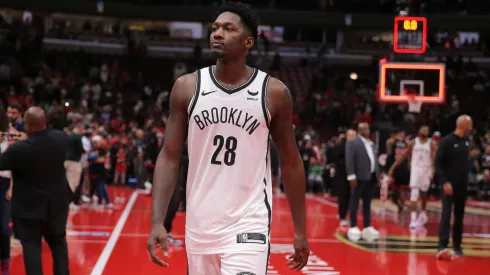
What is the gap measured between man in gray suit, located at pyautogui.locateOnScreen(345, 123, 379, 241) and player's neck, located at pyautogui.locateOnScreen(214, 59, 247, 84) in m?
8.88

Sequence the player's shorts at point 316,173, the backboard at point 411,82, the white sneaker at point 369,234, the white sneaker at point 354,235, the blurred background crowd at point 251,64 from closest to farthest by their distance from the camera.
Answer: the white sneaker at point 354,235
the white sneaker at point 369,234
the backboard at point 411,82
the player's shorts at point 316,173
the blurred background crowd at point 251,64

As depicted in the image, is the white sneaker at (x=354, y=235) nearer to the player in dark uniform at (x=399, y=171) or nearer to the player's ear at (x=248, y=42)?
the player in dark uniform at (x=399, y=171)

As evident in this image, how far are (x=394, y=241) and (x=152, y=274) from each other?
5.03m

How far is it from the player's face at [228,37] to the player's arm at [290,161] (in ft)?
0.90

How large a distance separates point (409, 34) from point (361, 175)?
6.57m

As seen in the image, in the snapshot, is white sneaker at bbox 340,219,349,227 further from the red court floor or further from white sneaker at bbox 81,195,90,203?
white sneaker at bbox 81,195,90,203

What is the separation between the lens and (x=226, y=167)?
398 centimetres

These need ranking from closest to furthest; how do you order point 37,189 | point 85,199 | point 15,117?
1. point 37,189
2. point 15,117
3. point 85,199

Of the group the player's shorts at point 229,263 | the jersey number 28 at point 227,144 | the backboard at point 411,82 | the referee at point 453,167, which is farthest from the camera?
the backboard at point 411,82

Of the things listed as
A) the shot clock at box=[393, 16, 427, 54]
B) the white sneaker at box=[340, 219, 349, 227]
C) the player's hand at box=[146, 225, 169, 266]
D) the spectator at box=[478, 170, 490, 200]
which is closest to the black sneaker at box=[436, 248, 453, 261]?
the white sneaker at box=[340, 219, 349, 227]

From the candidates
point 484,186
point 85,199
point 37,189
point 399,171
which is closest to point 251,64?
point 484,186

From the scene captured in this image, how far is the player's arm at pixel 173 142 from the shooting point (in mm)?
4039

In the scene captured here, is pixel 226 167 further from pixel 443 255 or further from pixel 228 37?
pixel 443 255

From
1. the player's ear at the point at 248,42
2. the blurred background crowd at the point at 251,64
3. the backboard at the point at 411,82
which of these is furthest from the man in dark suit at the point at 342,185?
the player's ear at the point at 248,42
